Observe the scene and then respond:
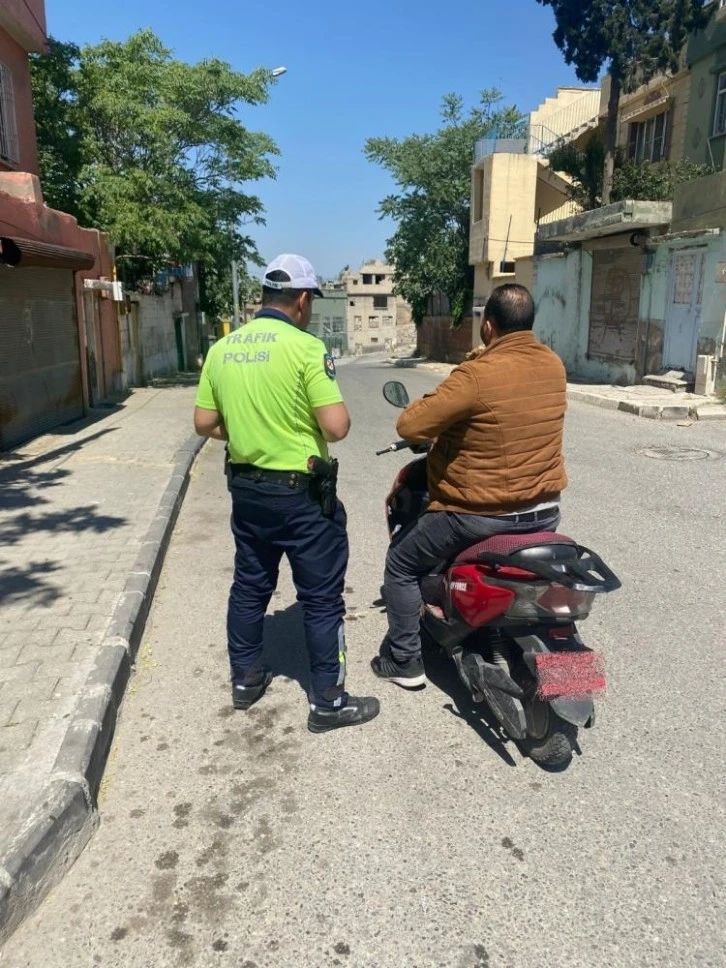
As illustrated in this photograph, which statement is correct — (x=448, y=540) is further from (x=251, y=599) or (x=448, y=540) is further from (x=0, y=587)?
(x=0, y=587)

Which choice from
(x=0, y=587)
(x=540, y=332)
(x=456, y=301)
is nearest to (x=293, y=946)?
(x=0, y=587)

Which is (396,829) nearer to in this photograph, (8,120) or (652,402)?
(652,402)

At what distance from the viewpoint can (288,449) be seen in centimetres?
313

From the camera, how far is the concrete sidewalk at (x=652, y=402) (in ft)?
42.0

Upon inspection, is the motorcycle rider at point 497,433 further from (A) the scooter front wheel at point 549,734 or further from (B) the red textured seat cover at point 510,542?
(A) the scooter front wheel at point 549,734

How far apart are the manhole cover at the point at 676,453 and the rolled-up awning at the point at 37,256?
7879mm

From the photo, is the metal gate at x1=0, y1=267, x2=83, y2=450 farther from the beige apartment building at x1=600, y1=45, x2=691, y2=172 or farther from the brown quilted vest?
the beige apartment building at x1=600, y1=45, x2=691, y2=172

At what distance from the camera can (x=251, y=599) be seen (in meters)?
3.41

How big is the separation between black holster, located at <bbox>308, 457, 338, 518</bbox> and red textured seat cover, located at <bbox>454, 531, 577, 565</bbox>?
0.62m

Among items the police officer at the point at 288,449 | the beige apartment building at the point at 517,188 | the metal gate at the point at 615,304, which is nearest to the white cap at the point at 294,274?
the police officer at the point at 288,449

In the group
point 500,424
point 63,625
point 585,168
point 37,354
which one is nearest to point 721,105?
point 585,168

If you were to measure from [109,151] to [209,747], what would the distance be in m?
18.5

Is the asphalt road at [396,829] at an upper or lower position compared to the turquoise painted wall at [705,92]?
lower

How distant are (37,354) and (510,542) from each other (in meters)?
9.77
